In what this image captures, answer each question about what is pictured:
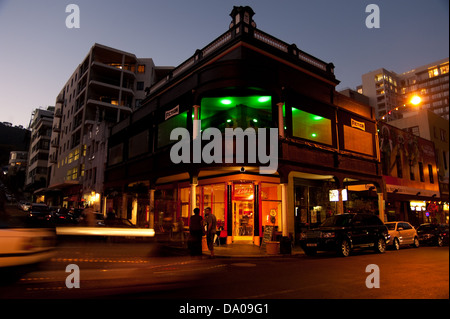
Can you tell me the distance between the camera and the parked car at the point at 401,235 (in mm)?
17484

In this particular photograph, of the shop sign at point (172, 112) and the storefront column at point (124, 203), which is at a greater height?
the shop sign at point (172, 112)

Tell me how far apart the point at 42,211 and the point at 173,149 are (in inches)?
624

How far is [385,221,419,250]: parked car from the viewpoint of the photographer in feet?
57.4

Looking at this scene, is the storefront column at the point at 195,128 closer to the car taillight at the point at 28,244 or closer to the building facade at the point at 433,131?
the car taillight at the point at 28,244

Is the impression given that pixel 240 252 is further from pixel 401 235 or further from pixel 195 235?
pixel 401 235

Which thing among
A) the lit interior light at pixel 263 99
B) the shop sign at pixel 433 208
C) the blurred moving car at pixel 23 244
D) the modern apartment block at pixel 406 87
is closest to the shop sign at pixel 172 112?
the lit interior light at pixel 263 99

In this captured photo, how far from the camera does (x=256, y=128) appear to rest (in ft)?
57.0

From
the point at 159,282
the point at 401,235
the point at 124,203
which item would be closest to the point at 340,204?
the point at 401,235

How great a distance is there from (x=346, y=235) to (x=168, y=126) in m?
14.0

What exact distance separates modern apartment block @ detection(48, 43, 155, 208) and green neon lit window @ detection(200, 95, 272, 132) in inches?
1036

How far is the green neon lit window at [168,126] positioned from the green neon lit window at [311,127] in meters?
7.12

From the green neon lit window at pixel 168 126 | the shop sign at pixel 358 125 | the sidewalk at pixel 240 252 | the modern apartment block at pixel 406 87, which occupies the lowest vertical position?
the sidewalk at pixel 240 252
